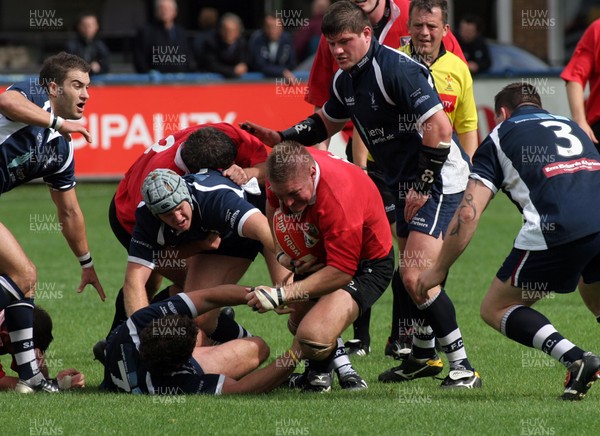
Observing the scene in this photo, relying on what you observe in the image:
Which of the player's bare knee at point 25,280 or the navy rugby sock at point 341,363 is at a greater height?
the player's bare knee at point 25,280

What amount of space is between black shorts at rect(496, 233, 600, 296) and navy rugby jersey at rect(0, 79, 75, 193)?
3.30m

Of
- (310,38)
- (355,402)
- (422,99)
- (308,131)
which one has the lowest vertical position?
(310,38)

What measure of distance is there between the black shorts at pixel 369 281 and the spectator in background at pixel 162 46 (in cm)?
1202

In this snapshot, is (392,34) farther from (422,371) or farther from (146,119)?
(146,119)

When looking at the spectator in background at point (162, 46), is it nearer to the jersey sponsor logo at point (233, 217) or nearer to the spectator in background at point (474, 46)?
the spectator in background at point (474, 46)

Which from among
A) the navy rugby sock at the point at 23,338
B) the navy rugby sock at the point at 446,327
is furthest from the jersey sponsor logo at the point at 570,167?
the navy rugby sock at the point at 23,338

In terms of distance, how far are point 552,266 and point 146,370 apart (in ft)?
8.04

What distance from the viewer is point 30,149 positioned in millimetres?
8195

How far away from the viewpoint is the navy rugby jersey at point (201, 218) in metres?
7.42

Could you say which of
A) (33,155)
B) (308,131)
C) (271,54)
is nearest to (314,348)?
(308,131)

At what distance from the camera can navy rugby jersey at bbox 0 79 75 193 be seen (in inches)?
320

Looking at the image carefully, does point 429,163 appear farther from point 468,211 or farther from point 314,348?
point 314,348

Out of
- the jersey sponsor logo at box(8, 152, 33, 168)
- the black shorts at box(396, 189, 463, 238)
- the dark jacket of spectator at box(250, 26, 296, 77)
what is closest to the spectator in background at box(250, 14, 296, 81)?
the dark jacket of spectator at box(250, 26, 296, 77)

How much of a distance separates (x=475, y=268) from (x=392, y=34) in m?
4.04
